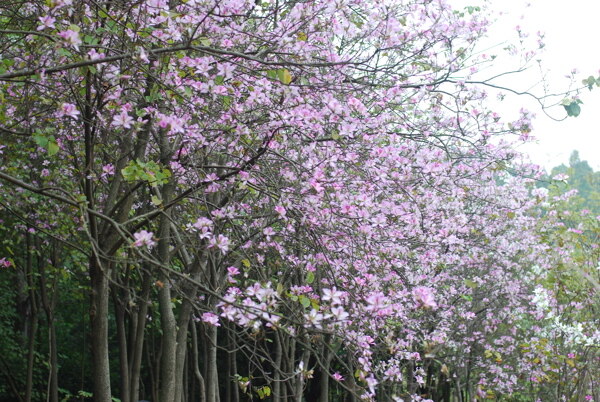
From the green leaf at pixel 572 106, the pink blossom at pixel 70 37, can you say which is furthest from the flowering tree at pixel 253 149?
the green leaf at pixel 572 106

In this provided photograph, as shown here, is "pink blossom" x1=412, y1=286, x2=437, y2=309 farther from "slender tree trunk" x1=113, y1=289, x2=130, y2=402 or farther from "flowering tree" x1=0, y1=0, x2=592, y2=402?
"slender tree trunk" x1=113, y1=289, x2=130, y2=402

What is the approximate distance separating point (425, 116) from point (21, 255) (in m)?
10.1

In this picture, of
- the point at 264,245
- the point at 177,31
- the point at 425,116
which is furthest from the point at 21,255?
the point at 177,31

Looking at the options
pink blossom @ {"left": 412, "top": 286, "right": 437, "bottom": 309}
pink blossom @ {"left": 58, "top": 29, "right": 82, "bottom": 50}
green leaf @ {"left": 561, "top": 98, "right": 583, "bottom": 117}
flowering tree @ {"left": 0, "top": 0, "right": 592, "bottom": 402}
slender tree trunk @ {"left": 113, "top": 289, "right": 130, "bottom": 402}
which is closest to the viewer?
pink blossom @ {"left": 58, "top": 29, "right": 82, "bottom": 50}

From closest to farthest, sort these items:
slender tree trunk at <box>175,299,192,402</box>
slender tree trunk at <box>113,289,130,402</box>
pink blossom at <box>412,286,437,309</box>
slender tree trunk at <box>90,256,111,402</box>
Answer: pink blossom at <box>412,286,437,309</box>, slender tree trunk at <box>90,256,111,402</box>, slender tree trunk at <box>175,299,192,402</box>, slender tree trunk at <box>113,289,130,402</box>

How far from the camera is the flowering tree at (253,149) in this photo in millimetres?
4672

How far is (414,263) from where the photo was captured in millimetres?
11250

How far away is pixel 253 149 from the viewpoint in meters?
5.64

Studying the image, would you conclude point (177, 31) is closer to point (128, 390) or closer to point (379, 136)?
point (379, 136)

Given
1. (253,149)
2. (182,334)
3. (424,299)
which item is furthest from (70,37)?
(182,334)

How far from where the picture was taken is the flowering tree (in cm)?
467

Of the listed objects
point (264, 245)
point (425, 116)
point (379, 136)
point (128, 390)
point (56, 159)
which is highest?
point (425, 116)

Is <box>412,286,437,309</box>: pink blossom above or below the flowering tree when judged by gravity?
below

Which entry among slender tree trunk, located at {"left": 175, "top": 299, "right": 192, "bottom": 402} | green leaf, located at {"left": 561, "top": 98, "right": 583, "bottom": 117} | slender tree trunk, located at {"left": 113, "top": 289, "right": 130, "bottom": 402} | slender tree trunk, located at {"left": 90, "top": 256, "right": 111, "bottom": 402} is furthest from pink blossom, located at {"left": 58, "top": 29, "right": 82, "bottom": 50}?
slender tree trunk, located at {"left": 113, "top": 289, "right": 130, "bottom": 402}
